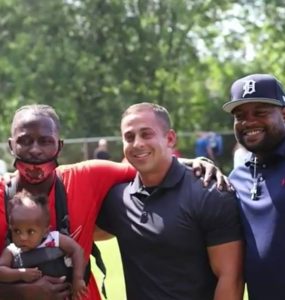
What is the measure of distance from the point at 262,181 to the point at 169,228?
23.8 inches

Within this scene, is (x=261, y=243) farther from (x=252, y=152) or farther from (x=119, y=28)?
(x=119, y=28)

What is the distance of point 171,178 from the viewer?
448cm

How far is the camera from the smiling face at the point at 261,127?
4332mm

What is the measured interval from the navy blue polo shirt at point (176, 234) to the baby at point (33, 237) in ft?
1.24

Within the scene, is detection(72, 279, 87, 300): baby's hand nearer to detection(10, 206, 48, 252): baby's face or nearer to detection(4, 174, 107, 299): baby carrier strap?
detection(4, 174, 107, 299): baby carrier strap

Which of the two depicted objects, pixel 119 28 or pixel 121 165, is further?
pixel 119 28

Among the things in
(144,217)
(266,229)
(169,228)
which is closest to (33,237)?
(144,217)

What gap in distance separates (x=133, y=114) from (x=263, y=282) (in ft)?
4.20

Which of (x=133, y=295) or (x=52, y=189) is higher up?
(x=52, y=189)

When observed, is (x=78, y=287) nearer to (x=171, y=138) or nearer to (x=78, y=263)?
(x=78, y=263)

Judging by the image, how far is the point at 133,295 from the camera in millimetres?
4559

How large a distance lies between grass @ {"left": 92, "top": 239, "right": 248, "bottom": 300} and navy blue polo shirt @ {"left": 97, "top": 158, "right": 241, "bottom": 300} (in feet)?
13.1

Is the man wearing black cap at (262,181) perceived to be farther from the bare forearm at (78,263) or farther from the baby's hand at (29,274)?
the baby's hand at (29,274)

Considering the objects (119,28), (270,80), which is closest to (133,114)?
(270,80)
